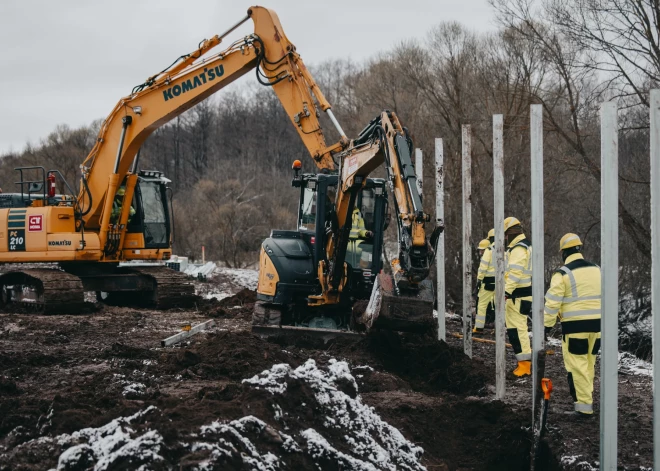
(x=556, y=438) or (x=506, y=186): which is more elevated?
(x=506, y=186)

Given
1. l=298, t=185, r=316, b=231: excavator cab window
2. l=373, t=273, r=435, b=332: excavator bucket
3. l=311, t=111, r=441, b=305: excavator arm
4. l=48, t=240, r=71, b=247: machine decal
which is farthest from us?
l=48, t=240, r=71, b=247: machine decal

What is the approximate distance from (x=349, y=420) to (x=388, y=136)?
3973mm

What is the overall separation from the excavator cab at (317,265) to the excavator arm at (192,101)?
802 millimetres

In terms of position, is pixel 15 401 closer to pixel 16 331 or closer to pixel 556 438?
pixel 556 438

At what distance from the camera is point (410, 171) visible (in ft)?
28.9

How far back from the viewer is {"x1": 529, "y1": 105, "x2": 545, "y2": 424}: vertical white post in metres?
6.58

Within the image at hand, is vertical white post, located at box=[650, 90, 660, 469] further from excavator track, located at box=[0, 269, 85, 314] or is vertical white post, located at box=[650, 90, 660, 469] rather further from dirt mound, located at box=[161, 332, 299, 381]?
excavator track, located at box=[0, 269, 85, 314]

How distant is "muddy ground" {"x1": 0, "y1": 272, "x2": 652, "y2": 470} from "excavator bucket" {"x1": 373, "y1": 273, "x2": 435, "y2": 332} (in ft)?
1.84

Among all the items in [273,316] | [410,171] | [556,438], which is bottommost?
[556,438]

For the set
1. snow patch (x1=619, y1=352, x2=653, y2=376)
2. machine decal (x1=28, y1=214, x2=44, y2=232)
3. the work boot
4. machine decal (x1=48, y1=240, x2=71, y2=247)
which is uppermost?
machine decal (x1=28, y1=214, x2=44, y2=232)

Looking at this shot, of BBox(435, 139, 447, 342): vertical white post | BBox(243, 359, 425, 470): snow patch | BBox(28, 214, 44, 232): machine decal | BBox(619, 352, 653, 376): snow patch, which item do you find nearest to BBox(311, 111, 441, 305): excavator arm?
BBox(435, 139, 447, 342): vertical white post

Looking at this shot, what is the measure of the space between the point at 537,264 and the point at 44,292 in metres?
10.1

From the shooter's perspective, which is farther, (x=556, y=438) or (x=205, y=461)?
(x=556, y=438)

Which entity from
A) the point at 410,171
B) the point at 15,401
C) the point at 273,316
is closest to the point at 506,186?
the point at 273,316
